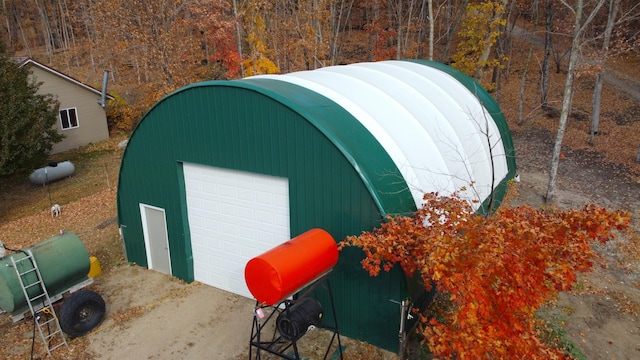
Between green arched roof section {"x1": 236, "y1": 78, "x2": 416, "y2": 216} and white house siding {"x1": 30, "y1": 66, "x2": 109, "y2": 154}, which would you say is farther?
white house siding {"x1": 30, "y1": 66, "x2": 109, "y2": 154}

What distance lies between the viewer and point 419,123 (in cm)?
1046

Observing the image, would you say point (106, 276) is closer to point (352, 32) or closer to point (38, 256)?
point (38, 256)

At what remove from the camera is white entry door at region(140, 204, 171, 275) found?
444 inches

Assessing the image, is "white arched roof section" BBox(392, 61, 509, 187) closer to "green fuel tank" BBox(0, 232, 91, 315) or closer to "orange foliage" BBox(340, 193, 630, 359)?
"orange foliage" BBox(340, 193, 630, 359)

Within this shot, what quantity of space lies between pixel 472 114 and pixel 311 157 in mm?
7668

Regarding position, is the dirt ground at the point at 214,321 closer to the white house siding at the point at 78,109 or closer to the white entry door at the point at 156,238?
the white entry door at the point at 156,238

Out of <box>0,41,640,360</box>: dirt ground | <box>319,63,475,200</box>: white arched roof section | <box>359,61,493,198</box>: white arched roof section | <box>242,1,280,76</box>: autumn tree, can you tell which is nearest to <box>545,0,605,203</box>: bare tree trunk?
<box>0,41,640,360</box>: dirt ground

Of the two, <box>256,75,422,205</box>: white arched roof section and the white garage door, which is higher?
<box>256,75,422,205</box>: white arched roof section

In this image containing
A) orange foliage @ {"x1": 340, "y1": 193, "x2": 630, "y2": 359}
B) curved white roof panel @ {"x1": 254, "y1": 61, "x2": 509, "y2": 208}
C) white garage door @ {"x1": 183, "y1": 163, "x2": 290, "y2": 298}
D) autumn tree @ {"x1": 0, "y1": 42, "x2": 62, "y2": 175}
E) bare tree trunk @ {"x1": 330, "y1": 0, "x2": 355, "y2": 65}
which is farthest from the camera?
bare tree trunk @ {"x1": 330, "y1": 0, "x2": 355, "y2": 65}

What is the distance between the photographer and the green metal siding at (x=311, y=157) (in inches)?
311

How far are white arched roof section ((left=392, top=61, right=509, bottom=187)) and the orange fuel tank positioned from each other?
693 centimetres

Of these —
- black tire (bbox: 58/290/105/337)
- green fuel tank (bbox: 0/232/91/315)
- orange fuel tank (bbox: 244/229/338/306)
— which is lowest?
black tire (bbox: 58/290/105/337)

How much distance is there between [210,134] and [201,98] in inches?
33.1

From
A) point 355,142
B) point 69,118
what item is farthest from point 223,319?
point 69,118
